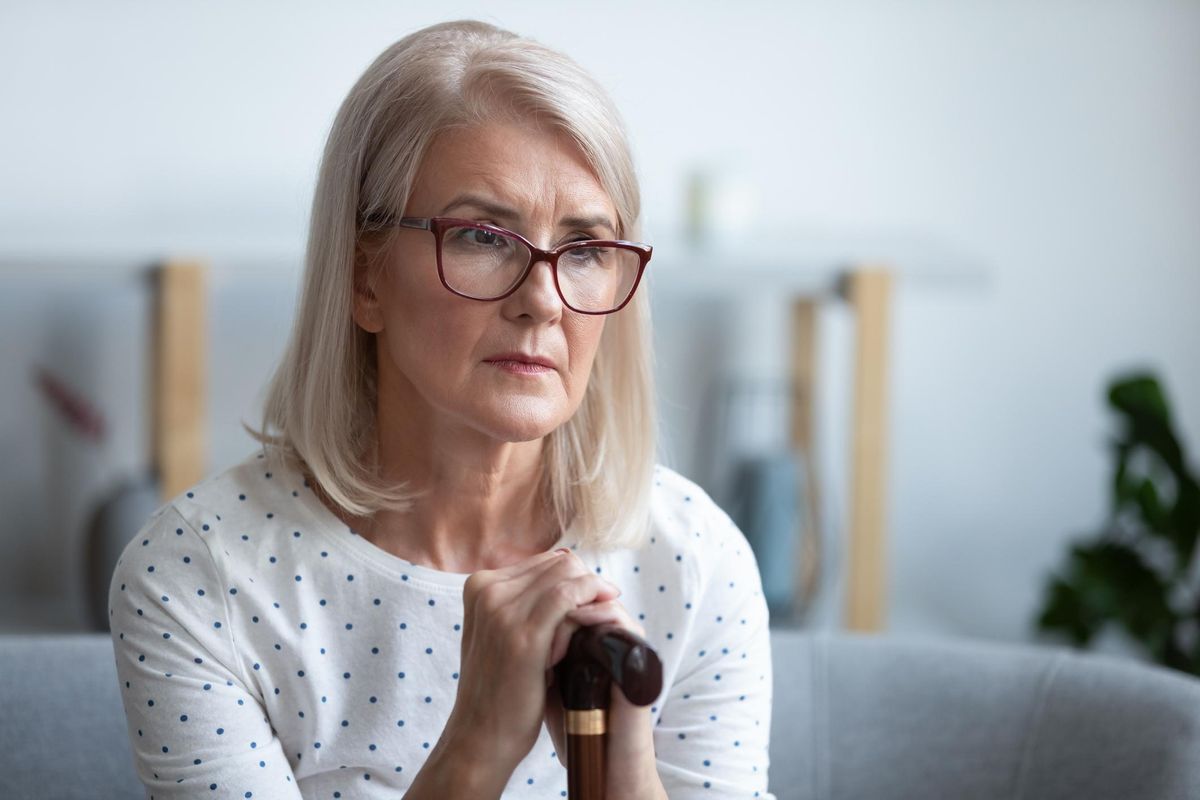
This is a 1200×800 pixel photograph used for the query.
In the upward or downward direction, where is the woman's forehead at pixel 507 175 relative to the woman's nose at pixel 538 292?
upward

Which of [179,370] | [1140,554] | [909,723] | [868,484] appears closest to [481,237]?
[909,723]

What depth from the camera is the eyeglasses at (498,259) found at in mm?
997

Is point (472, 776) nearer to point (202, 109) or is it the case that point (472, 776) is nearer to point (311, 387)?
point (311, 387)

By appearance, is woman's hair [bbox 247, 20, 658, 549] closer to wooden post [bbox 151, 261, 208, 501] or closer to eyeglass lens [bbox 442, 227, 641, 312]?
eyeglass lens [bbox 442, 227, 641, 312]

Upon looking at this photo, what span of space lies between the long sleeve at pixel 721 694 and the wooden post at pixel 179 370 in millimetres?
1294

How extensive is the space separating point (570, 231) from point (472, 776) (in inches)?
16.6

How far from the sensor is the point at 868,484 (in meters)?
2.36

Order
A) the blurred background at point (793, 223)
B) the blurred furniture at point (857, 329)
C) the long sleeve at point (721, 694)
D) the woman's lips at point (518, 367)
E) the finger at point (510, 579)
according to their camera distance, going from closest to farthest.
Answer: the finger at point (510, 579)
the woman's lips at point (518, 367)
the long sleeve at point (721, 694)
the blurred furniture at point (857, 329)
the blurred background at point (793, 223)

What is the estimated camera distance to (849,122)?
2877 millimetres

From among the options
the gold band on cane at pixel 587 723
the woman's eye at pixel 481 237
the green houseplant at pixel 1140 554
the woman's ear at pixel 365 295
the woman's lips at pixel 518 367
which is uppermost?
the woman's eye at pixel 481 237

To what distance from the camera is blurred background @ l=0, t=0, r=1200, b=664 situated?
2.67 m

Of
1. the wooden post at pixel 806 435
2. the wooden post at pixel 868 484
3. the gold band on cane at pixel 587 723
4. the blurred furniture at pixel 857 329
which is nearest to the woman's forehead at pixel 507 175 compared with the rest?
the gold band on cane at pixel 587 723

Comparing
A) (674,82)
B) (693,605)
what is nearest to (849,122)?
(674,82)

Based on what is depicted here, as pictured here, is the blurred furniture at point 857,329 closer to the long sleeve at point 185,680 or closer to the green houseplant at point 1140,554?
the green houseplant at point 1140,554
